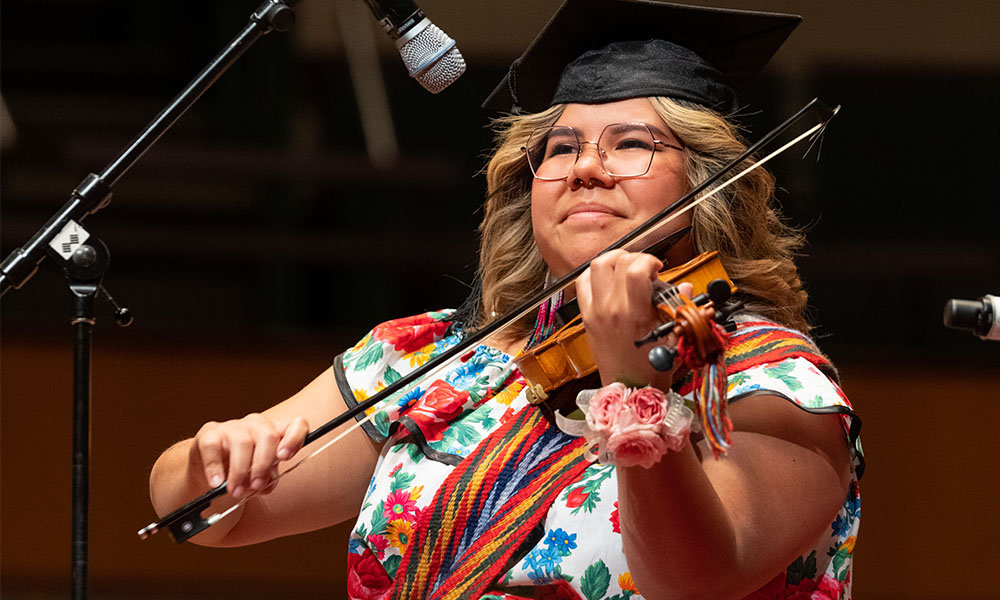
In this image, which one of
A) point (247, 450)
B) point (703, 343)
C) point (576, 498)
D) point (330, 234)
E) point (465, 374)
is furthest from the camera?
point (330, 234)

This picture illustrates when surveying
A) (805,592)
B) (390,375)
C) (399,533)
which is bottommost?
(805,592)

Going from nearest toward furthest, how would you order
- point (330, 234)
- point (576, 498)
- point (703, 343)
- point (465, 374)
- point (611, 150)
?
point (703, 343) → point (576, 498) → point (611, 150) → point (465, 374) → point (330, 234)

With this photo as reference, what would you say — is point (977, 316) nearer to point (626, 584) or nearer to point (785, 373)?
point (785, 373)

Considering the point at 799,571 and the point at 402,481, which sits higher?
the point at 402,481

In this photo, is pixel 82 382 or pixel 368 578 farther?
pixel 368 578

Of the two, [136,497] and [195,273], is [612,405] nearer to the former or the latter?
[136,497]

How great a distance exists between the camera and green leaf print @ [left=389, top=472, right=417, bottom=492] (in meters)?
1.47

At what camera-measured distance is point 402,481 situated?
4.86 feet

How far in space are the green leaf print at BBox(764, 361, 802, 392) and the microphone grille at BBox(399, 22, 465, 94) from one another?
0.47 metres

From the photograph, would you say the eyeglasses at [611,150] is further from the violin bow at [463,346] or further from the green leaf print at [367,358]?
the green leaf print at [367,358]

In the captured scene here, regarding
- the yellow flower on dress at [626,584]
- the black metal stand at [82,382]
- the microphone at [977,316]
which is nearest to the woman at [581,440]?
the yellow flower on dress at [626,584]

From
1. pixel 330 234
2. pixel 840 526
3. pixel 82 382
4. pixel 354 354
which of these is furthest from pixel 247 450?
pixel 330 234

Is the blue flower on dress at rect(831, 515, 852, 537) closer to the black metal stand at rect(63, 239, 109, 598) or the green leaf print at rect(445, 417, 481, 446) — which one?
the green leaf print at rect(445, 417, 481, 446)

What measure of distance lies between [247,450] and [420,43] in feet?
1.59
